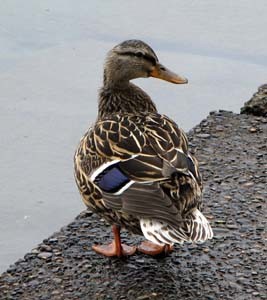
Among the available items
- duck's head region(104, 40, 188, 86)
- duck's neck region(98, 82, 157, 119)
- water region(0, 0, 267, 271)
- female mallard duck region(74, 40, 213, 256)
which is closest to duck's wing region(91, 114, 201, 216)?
female mallard duck region(74, 40, 213, 256)

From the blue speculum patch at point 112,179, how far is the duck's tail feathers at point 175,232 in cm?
18

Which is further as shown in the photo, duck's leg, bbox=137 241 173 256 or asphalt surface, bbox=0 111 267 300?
duck's leg, bbox=137 241 173 256

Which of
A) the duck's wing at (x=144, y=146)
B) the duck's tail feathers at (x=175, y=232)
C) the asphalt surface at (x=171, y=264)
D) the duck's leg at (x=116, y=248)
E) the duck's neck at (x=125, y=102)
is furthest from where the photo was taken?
the duck's neck at (x=125, y=102)

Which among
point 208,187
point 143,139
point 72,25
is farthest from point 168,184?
point 72,25

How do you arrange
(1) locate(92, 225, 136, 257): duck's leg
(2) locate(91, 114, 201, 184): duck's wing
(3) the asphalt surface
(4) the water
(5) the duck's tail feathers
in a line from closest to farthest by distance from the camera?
(5) the duck's tail feathers, (2) locate(91, 114, 201, 184): duck's wing, (3) the asphalt surface, (1) locate(92, 225, 136, 257): duck's leg, (4) the water

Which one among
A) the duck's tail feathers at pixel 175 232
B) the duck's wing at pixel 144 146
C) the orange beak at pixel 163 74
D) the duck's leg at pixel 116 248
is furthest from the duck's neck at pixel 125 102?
the duck's tail feathers at pixel 175 232

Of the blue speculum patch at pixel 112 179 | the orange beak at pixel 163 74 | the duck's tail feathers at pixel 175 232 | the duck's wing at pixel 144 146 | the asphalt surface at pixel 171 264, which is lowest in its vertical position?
the asphalt surface at pixel 171 264

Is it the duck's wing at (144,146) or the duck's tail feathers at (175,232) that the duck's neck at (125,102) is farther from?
the duck's tail feathers at (175,232)

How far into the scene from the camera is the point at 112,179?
4.05 m

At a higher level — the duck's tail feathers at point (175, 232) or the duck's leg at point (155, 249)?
the duck's tail feathers at point (175, 232)

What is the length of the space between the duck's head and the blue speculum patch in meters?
0.83

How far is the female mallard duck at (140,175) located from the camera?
3.88 m

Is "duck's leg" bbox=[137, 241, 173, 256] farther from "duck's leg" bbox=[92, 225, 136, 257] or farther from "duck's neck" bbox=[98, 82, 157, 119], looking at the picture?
"duck's neck" bbox=[98, 82, 157, 119]

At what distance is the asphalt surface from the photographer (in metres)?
4.12
